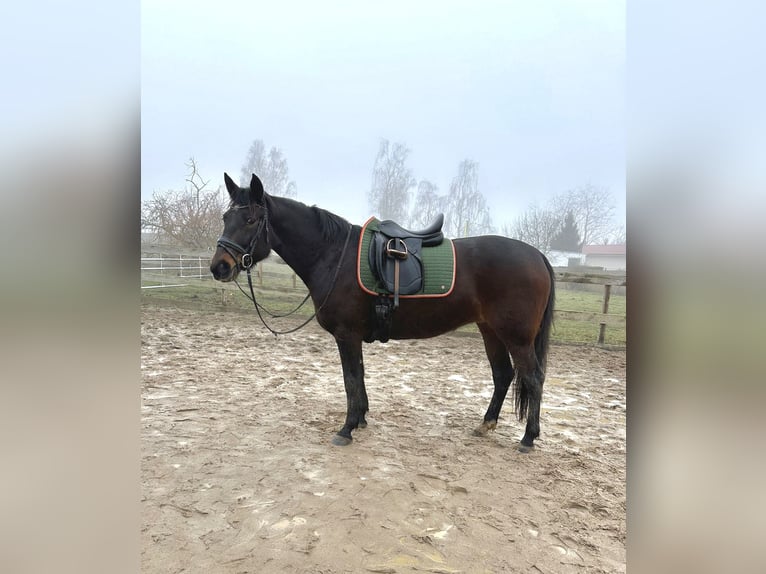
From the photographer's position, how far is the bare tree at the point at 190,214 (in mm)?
9250

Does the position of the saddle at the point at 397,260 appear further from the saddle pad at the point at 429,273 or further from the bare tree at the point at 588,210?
the bare tree at the point at 588,210

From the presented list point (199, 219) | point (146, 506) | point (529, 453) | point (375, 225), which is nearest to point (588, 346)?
point (529, 453)

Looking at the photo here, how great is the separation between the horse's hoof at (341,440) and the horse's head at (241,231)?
1.45m

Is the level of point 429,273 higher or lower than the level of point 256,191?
lower

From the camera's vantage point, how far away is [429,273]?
9.80ft

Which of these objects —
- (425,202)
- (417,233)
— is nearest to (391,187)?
(425,202)

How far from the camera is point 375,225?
3199 millimetres

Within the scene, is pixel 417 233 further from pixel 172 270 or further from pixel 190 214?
pixel 172 270

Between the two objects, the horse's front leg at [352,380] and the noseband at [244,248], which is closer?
the noseband at [244,248]

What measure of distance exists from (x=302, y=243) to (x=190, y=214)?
311 inches

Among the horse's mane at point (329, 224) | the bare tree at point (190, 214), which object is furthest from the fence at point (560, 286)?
the horse's mane at point (329, 224)

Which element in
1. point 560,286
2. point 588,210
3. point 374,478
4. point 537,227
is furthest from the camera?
point 537,227

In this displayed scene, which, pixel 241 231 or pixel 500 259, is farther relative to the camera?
pixel 500 259
